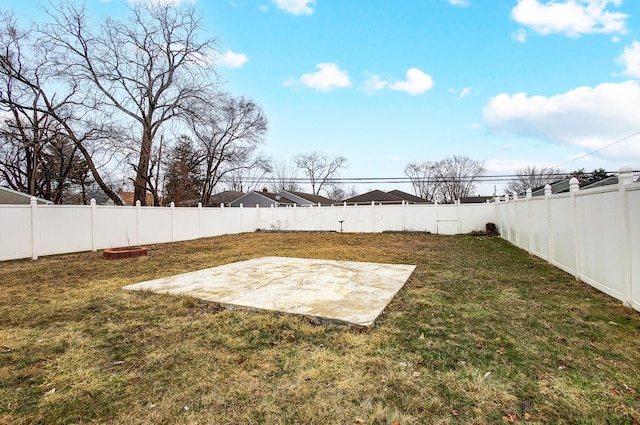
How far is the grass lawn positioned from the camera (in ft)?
5.52

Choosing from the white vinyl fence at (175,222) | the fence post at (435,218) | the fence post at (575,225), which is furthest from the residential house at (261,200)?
the fence post at (575,225)

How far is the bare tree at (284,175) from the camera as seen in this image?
37.6m

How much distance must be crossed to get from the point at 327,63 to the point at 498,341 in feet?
42.7

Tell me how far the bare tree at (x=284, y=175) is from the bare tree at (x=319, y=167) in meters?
1.53

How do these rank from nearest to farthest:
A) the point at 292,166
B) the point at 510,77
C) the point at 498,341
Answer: the point at 498,341, the point at 510,77, the point at 292,166

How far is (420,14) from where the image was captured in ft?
29.4

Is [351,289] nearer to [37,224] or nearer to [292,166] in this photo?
[37,224]

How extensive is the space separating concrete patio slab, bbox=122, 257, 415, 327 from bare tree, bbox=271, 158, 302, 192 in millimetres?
32056

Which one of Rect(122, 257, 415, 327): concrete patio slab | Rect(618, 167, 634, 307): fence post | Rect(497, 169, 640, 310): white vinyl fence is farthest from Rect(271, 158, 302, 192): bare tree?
Rect(618, 167, 634, 307): fence post

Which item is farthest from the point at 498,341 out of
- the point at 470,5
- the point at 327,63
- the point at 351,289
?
the point at 327,63

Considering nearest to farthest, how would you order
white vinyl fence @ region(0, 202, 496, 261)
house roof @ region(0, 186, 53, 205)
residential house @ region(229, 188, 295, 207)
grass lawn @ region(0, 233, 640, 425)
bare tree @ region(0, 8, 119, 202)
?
grass lawn @ region(0, 233, 640, 425)
white vinyl fence @ region(0, 202, 496, 261)
house roof @ region(0, 186, 53, 205)
bare tree @ region(0, 8, 119, 202)
residential house @ region(229, 188, 295, 207)

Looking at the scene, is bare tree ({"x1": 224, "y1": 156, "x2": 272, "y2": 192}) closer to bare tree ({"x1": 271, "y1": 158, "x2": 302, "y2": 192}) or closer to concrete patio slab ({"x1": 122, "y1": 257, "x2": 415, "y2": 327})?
bare tree ({"x1": 271, "y1": 158, "x2": 302, "y2": 192})

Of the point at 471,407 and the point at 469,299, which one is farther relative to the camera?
the point at 469,299

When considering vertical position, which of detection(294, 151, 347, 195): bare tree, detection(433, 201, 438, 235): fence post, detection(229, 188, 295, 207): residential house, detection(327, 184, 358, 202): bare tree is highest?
detection(294, 151, 347, 195): bare tree
